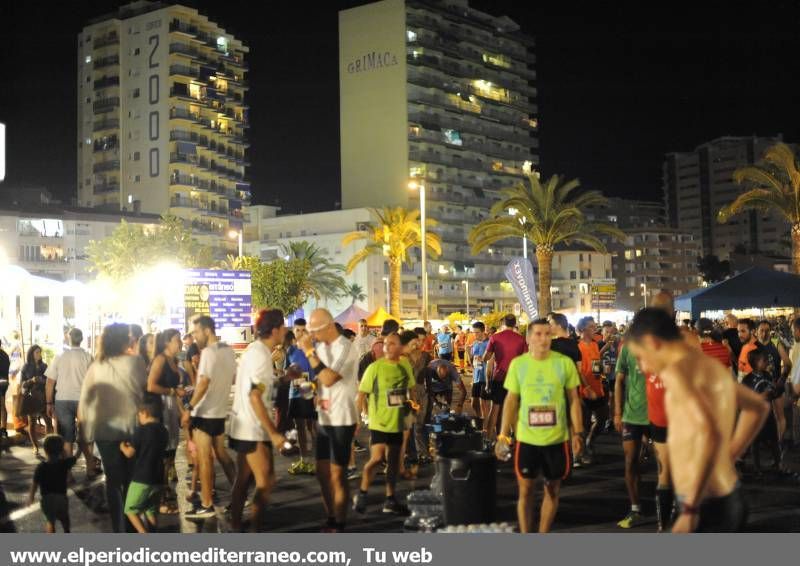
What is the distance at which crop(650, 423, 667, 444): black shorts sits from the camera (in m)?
7.90

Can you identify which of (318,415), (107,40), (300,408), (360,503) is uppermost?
(107,40)

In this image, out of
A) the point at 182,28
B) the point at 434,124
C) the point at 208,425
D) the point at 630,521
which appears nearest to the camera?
the point at 630,521

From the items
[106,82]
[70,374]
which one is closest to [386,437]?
[70,374]

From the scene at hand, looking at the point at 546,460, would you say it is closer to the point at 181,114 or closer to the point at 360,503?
the point at 360,503

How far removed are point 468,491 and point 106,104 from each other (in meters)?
112

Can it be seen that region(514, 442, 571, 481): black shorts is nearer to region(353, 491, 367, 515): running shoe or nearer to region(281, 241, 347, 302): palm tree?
region(353, 491, 367, 515): running shoe

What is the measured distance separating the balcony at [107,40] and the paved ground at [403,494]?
354ft

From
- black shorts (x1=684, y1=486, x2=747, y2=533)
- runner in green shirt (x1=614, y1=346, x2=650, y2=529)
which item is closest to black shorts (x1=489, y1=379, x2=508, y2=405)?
runner in green shirt (x1=614, y1=346, x2=650, y2=529)

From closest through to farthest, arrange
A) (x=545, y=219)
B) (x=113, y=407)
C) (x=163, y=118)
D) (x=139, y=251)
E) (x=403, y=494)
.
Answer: (x=113, y=407) → (x=403, y=494) → (x=545, y=219) → (x=139, y=251) → (x=163, y=118)

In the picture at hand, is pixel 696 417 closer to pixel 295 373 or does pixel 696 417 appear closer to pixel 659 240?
pixel 295 373

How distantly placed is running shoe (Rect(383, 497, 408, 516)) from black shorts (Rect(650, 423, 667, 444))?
247 centimetres

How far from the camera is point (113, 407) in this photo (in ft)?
24.3

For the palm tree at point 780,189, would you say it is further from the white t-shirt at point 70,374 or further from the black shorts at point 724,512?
the black shorts at point 724,512

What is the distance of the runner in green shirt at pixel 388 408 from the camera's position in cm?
905
